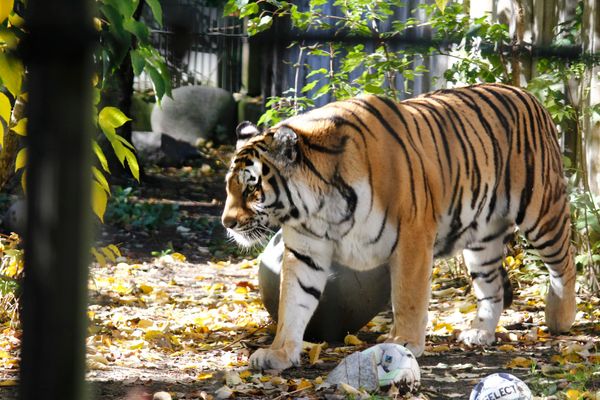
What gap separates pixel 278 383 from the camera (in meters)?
4.21

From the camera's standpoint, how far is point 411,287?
4.55m

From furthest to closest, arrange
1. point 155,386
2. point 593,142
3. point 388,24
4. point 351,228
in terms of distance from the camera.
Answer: point 388,24, point 593,142, point 351,228, point 155,386

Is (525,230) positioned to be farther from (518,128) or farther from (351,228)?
(351,228)

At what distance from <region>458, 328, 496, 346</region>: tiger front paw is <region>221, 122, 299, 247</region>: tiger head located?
52.4 inches

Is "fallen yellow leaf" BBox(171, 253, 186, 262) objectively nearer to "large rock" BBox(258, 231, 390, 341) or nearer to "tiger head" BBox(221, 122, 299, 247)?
"large rock" BBox(258, 231, 390, 341)

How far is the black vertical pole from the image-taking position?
0.73 m

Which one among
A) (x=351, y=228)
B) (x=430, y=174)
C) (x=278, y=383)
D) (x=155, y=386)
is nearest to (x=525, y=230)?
(x=430, y=174)

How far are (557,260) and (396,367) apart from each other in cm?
187

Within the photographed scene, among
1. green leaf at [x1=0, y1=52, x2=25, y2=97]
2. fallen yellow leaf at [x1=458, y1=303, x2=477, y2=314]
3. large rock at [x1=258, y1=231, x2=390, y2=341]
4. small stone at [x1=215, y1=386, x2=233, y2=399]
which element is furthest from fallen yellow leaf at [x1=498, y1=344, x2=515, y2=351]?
green leaf at [x1=0, y1=52, x2=25, y2=97]

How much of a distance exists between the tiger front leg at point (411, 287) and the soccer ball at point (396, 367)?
0.50 meters

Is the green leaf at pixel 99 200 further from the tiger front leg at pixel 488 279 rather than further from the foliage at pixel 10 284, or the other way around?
the tiger front leg at pixel 488 279

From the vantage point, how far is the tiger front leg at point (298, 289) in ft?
15.1

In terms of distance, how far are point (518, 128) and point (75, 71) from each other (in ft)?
15.9

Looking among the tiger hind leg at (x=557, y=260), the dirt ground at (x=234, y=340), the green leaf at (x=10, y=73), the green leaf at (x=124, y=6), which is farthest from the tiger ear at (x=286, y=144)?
the green leaf at (x=10, y=73)
